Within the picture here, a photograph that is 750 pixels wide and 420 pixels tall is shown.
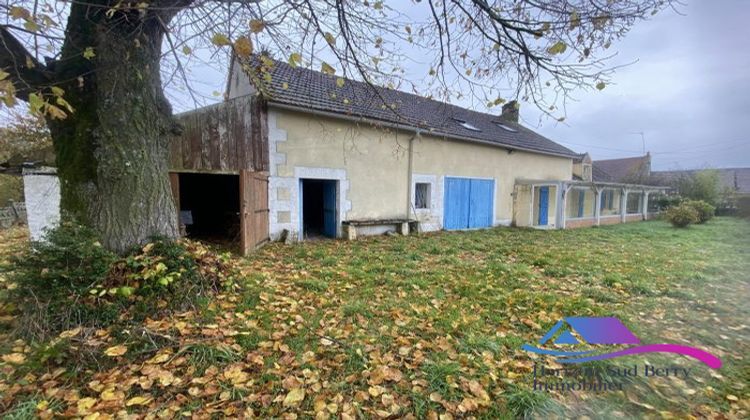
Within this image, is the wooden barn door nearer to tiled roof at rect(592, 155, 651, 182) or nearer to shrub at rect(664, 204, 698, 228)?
shrub at rect(664, 204, 698, 228)

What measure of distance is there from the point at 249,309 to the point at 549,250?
23.1 feet

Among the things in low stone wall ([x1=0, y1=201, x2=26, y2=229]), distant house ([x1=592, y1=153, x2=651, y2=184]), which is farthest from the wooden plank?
distant house ([x1=592, y1=153, x2=651, y2=184])

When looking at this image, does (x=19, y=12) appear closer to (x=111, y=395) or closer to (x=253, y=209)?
(x=111, y=395)

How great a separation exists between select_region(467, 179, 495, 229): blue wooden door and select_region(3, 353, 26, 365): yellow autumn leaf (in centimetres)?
1100

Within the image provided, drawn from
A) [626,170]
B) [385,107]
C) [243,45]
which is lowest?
[243,45]

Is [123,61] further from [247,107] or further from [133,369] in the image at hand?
[247,107]

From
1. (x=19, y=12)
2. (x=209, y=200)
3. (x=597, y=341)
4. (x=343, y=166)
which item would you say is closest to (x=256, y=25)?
(x=19, y=12)

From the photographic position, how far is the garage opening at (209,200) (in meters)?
9.58

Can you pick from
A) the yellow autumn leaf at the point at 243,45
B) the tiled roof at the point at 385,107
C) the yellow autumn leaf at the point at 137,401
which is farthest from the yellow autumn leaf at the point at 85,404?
the tiled roof at the point at 385,107

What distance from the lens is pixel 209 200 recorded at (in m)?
10.4

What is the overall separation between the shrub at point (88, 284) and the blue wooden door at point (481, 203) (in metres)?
9.95

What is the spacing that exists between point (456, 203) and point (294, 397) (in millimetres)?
9733

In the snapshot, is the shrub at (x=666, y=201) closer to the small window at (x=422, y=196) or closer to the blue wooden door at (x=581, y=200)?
the blue wooden door at (x=581, y=200)

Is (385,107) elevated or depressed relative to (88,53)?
elevated
